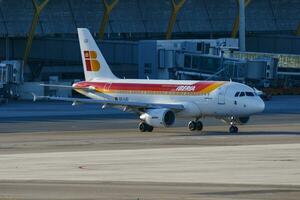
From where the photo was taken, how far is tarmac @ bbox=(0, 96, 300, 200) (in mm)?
29500

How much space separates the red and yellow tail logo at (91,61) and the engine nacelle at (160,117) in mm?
7633

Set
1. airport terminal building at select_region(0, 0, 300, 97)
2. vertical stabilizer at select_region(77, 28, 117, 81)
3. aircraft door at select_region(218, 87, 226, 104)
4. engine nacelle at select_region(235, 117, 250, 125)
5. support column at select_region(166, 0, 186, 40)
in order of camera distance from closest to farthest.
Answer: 1. aircraft door at select_region(218, 87, 226, 104)
2. engine nacelle at select_region(235, 117, 250, 125)
3. vertical stabilizer at select_region(77, 28, 117, 81)
4. airport terminal building at select_region(0, 0, 300, 97)
5. support column at select_region(166, 0, 186, 40)

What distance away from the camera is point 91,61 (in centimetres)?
6475

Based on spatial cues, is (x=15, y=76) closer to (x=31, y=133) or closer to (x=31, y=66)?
(x=31, y=66)

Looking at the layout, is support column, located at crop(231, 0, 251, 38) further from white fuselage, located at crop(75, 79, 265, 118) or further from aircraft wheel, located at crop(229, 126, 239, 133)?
aircraft wheel, located at crop(229, 126, 239, 133)

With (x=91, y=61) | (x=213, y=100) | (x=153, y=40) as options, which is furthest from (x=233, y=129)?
(x=153, y=40)

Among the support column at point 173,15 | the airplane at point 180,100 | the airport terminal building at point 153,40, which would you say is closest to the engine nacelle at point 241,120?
the airplane at point 180,100

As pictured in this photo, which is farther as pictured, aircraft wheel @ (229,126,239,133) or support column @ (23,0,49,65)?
support column @ (23,0,49,65)

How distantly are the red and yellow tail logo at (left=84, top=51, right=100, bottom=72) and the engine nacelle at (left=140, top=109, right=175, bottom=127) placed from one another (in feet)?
25.0

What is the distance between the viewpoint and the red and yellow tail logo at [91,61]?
64.2 m

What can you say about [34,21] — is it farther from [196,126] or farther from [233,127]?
[233,127]

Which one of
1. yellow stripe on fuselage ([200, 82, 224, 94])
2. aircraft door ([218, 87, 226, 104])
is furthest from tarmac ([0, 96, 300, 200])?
yellow stripe on fuselage ([200, 82, 224, 94])

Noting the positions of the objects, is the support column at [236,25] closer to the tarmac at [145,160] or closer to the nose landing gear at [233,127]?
the tarmac at [145,160]

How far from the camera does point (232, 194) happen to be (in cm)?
2834
